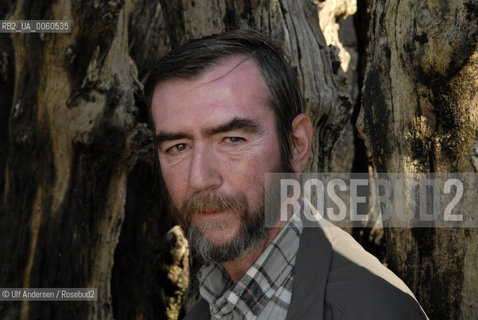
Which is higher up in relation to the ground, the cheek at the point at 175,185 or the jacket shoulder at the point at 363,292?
the cheek at the point at 175,185

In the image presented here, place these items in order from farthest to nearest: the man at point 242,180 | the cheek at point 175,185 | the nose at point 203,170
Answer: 1. the cheek at point 175,185
2. the nose at point 203,170
3. the man at point 242,180

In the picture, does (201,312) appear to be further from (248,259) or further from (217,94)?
(217,94)

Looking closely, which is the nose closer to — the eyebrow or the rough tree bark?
the eyebrow

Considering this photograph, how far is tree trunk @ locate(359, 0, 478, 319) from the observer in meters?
1.98

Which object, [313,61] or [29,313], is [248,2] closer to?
[313,61]

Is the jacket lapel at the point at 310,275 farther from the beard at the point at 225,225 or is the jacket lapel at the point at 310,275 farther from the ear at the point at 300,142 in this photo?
the ear at the point at 300,142

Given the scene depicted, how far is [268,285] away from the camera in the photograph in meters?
1.93

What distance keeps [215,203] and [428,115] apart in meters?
0.79

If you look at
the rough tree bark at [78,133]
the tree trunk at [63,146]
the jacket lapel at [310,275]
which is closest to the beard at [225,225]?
the jacket lapel at [310,275]

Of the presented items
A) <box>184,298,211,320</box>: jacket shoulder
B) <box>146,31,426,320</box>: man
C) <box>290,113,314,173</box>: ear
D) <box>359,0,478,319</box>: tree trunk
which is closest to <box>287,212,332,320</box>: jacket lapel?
<box>146,31,426,320</box>: man

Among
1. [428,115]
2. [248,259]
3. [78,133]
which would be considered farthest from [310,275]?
[78,133]

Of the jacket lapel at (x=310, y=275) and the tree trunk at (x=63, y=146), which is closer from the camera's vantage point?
the jacket lapel at (x=310, y=275)

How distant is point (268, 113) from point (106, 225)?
5.65 ft

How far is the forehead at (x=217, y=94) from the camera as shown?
205 centimetres
